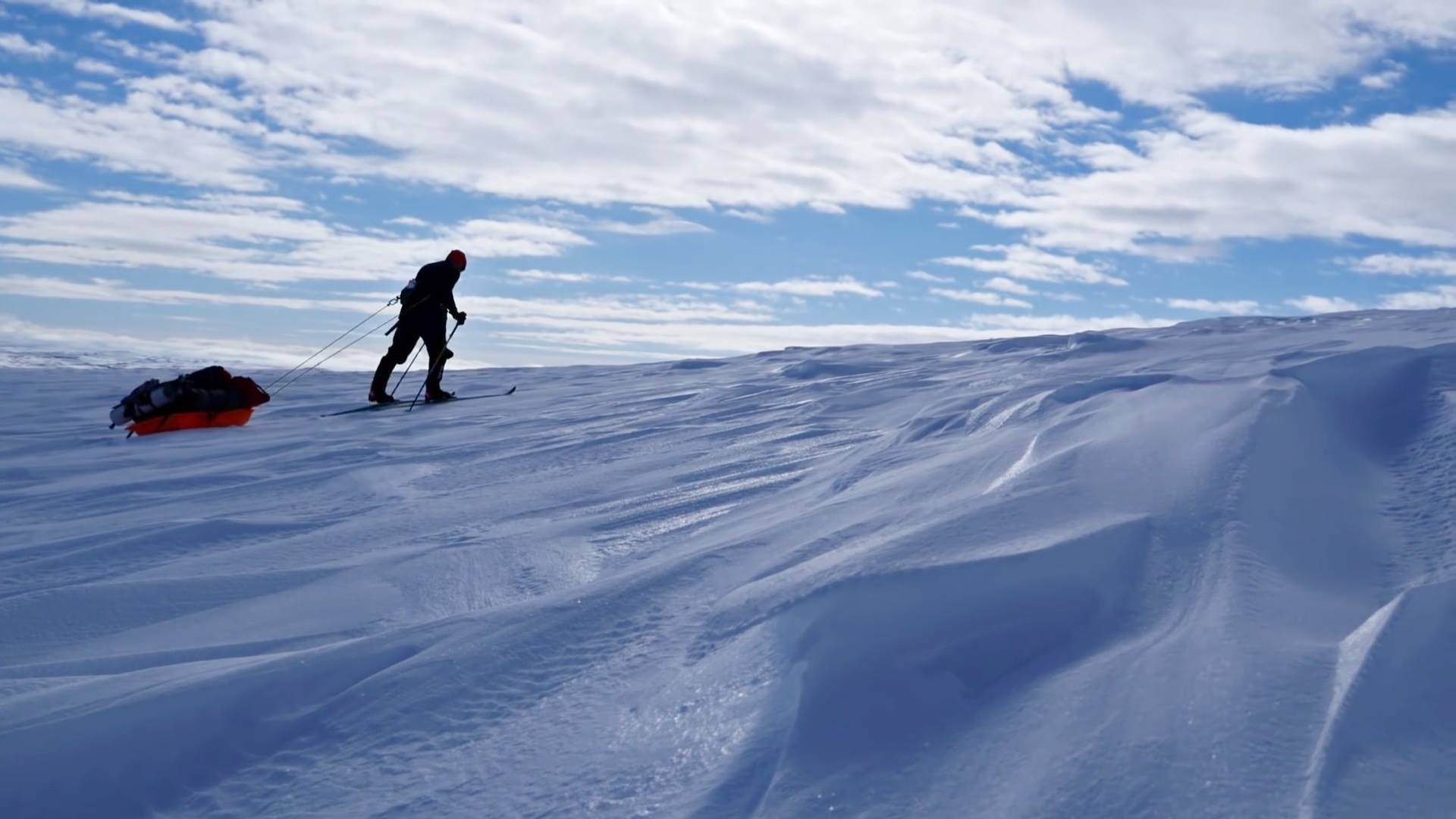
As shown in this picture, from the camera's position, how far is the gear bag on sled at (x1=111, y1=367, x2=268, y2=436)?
27.6ft

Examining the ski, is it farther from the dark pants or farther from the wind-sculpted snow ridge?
the wind-sculpted snow ridge

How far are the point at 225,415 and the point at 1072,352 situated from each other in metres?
6.50

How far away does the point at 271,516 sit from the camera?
4.98 meters

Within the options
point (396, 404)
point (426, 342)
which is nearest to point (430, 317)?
point (426, 342)

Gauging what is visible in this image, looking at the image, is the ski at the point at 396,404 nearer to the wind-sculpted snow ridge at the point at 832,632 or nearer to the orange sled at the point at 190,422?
the orange sled at the point at 190,422

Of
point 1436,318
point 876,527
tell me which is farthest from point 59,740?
point 1436,318

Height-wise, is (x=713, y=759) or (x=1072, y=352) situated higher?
(x=1072, y=352)

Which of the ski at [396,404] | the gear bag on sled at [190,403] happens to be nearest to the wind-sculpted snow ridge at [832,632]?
the gear bag on sled at [190,403]

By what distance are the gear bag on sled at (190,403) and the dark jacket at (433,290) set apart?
161cm

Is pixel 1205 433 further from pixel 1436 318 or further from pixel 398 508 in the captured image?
pixel 1436 318

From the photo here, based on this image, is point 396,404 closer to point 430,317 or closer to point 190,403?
point 430,317

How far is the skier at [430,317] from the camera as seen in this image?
33.1 feet

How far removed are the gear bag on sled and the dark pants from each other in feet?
4.31

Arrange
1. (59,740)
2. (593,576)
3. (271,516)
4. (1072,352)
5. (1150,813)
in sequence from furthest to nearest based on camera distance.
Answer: (1072,352)
(271,516)
(593,576)
(59,740)
(1150,813)
